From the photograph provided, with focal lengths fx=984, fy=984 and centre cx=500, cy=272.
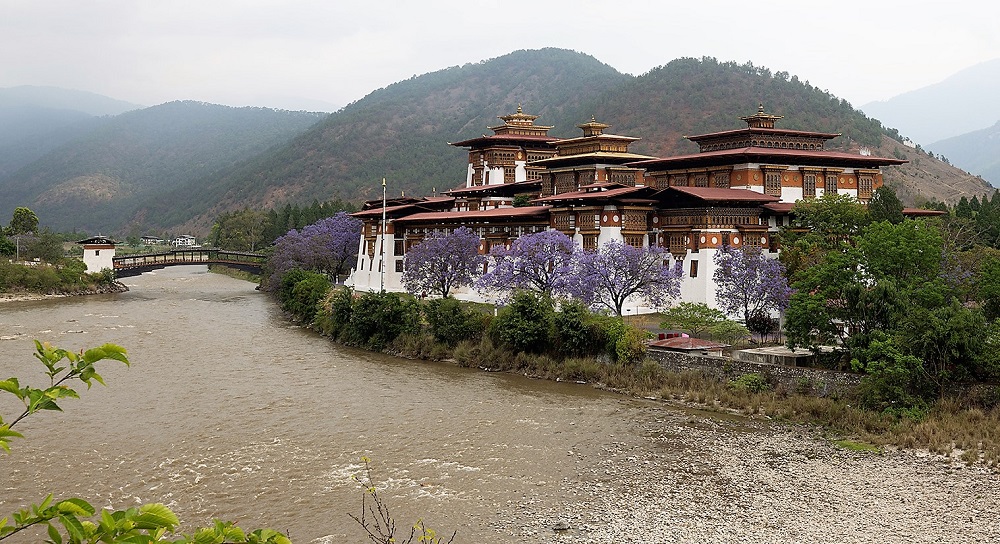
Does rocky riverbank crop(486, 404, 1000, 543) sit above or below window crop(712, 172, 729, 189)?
below

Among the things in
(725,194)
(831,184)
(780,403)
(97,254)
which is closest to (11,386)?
(780,403)

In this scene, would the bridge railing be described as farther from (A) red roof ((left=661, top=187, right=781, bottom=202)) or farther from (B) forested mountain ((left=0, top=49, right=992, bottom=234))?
(A) red roof ((left=661, top=187, right=781, bottom=202))

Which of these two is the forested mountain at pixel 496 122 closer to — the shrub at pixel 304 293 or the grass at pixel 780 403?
the shrub at pixel 304 293

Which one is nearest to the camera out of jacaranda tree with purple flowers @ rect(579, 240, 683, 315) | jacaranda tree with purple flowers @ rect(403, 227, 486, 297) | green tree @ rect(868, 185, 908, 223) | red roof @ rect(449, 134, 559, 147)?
jacaranda tree with purple flowers @ rect(579, 240, 683, 315)

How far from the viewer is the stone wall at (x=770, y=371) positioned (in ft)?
85.4

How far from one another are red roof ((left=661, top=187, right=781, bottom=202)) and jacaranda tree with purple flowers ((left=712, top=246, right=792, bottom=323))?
A: 2699 millimetres

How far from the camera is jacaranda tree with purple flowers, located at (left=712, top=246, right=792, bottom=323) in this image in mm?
33938

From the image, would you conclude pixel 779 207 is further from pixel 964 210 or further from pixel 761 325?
pixel 964 210

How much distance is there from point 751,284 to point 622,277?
4.65 metres

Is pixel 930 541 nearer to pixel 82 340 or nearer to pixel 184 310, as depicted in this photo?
pixel 82 340

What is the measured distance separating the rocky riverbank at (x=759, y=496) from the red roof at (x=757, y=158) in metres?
20.1

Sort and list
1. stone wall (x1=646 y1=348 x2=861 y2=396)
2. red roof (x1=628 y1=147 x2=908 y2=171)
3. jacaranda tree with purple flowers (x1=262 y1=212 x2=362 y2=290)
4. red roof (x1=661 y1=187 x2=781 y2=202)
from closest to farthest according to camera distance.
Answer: stone wall (x1=646 y1=348 x2=861 y2=396), red roof (x1=661 y1=187 x2=781 y2=202), red roof (x1=628 y1=147 x2=908 y2=171), jacaranda tree with purple flowers (x1=262 y1=212 x2=362 y2=290)

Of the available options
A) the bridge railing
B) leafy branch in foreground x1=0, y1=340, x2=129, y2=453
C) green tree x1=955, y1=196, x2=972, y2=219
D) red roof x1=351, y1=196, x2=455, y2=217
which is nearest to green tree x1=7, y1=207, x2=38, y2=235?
the bridge railing

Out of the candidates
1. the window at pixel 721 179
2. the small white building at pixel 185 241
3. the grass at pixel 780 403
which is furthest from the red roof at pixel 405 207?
the small white building at pixel 185 241
